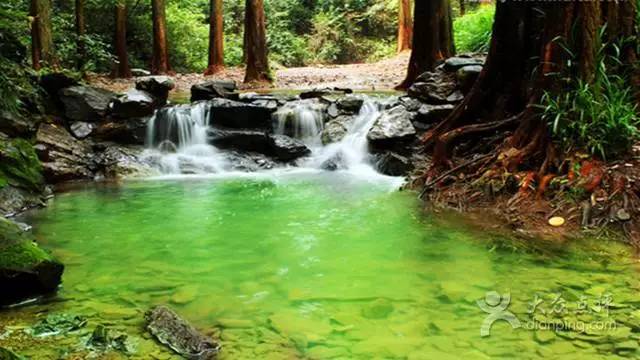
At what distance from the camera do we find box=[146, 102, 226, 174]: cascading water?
38.8 feet

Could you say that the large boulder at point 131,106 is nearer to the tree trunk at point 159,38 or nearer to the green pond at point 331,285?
the green pond at point 331,285

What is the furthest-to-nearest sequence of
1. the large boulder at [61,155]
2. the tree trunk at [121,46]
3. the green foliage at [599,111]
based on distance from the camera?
the tree trunk at [121,46]
the large boulder at [61,155]
the green foliage at [599,111]

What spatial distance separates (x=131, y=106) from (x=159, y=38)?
8705 millimetres

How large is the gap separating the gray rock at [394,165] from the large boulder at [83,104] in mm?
5569

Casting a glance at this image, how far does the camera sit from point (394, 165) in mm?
10375

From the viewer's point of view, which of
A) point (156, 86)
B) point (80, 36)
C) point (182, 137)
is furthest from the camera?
point (80, 36)

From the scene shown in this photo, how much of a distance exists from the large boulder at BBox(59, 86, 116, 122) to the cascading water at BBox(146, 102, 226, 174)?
3.20 feet

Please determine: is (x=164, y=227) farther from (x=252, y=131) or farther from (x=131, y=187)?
(x=252, y=131)

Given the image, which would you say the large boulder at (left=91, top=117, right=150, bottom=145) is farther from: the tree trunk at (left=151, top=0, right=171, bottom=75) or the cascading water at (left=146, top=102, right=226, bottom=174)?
the tree trunk at (left=151, top=0, right=171, bottom=75)

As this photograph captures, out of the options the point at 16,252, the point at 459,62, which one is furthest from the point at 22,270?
the point at 459,62

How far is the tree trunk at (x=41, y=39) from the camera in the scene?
13773mm

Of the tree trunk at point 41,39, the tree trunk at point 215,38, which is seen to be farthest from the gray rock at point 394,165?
the tree trunk at point 215,38

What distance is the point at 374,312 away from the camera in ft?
14.3

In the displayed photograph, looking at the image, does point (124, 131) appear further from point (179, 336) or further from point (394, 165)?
point (179, 336)
